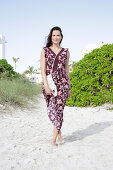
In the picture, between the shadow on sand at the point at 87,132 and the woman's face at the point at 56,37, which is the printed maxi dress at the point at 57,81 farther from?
the shadow on sand at the point at 87,132

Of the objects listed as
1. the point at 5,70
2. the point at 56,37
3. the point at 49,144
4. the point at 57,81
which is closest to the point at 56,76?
the point at 57,81

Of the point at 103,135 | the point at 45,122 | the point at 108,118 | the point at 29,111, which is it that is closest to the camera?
the point at 103,135

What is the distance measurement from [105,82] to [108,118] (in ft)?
5.03

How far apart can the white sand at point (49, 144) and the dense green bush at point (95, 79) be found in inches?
45.0

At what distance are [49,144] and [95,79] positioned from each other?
13.3 ft

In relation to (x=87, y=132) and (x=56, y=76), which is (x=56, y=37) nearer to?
(x=56, y=76)

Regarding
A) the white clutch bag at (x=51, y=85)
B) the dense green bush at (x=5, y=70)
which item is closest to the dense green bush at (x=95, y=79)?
the white clutch bag at (x=51, y=85)

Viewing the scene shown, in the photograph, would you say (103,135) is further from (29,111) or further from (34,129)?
(29,111)

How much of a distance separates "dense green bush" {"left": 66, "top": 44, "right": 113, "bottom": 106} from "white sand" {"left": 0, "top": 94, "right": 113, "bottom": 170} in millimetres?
1144

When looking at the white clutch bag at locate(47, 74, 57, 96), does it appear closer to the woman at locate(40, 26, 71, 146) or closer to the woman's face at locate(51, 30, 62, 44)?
the woman at locate(40, 26, 71, 146)

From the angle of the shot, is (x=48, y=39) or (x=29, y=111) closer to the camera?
(x=48, y=39)

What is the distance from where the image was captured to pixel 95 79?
281 inches

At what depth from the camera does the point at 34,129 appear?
471 centimetres

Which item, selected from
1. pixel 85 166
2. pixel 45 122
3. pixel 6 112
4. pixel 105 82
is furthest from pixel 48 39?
pixel 105 82
